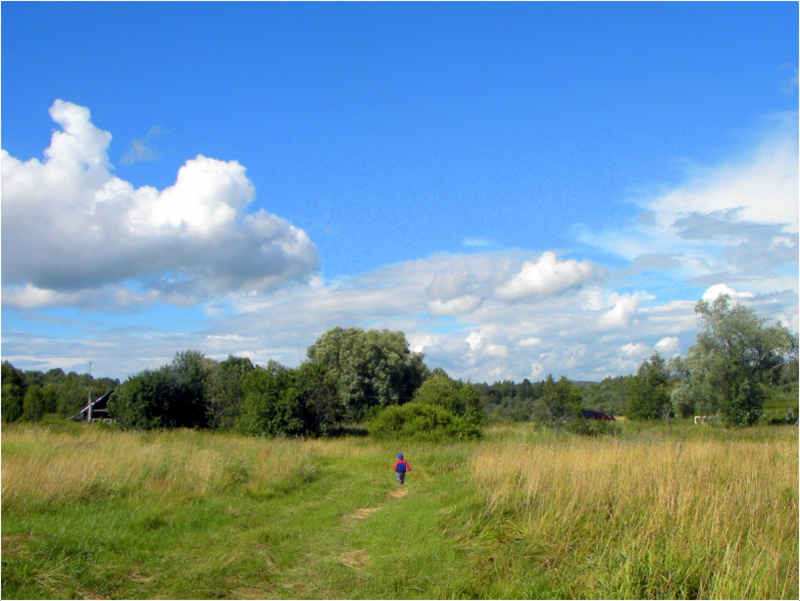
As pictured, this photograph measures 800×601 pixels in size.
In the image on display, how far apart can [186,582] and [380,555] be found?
2558 millimetres

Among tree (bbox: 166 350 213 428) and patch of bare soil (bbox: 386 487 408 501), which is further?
tree (bbox: 166 350 213 428)

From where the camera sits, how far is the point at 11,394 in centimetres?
4866

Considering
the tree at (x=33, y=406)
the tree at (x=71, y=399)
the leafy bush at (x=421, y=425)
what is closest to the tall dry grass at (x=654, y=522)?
the leafy bush at (x=421, y=425)

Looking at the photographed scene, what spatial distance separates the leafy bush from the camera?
1009 inches

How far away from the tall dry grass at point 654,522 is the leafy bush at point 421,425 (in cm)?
1518

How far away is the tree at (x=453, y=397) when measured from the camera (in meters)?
32.8

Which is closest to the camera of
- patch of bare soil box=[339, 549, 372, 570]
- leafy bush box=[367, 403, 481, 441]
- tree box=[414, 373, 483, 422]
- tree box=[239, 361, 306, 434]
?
patch of bare soil box=[339, 549, 372, 570]

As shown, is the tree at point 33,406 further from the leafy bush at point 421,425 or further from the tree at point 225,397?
the leafy bush at point 421,425

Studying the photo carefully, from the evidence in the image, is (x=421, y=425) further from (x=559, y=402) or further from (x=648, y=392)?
(x=648, y=392)

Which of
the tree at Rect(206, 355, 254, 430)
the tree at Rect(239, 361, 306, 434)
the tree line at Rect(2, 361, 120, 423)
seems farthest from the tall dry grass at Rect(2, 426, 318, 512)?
the tree line at Rect(2, 361, 120, 423)

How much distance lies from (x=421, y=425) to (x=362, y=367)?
21464 mm

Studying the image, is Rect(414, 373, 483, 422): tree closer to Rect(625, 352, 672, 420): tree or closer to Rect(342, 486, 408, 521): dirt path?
Rect(342, 486, 408, 521): dirt path

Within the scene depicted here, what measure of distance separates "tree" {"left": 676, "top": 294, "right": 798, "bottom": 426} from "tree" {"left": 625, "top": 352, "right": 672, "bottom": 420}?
12.3 m

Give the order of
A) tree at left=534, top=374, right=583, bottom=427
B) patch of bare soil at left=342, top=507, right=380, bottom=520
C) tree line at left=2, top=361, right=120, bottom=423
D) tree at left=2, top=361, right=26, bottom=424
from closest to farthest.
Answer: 1. patch of bare soil at left=342, top=507, right=380, bottom=520
2. tree at left=534, top=374, right=583, bottom=427
3. tree at left=2, top=361, right=26, bottom=424
4. tree line at left=2, top=361, right=120, bottom=423
